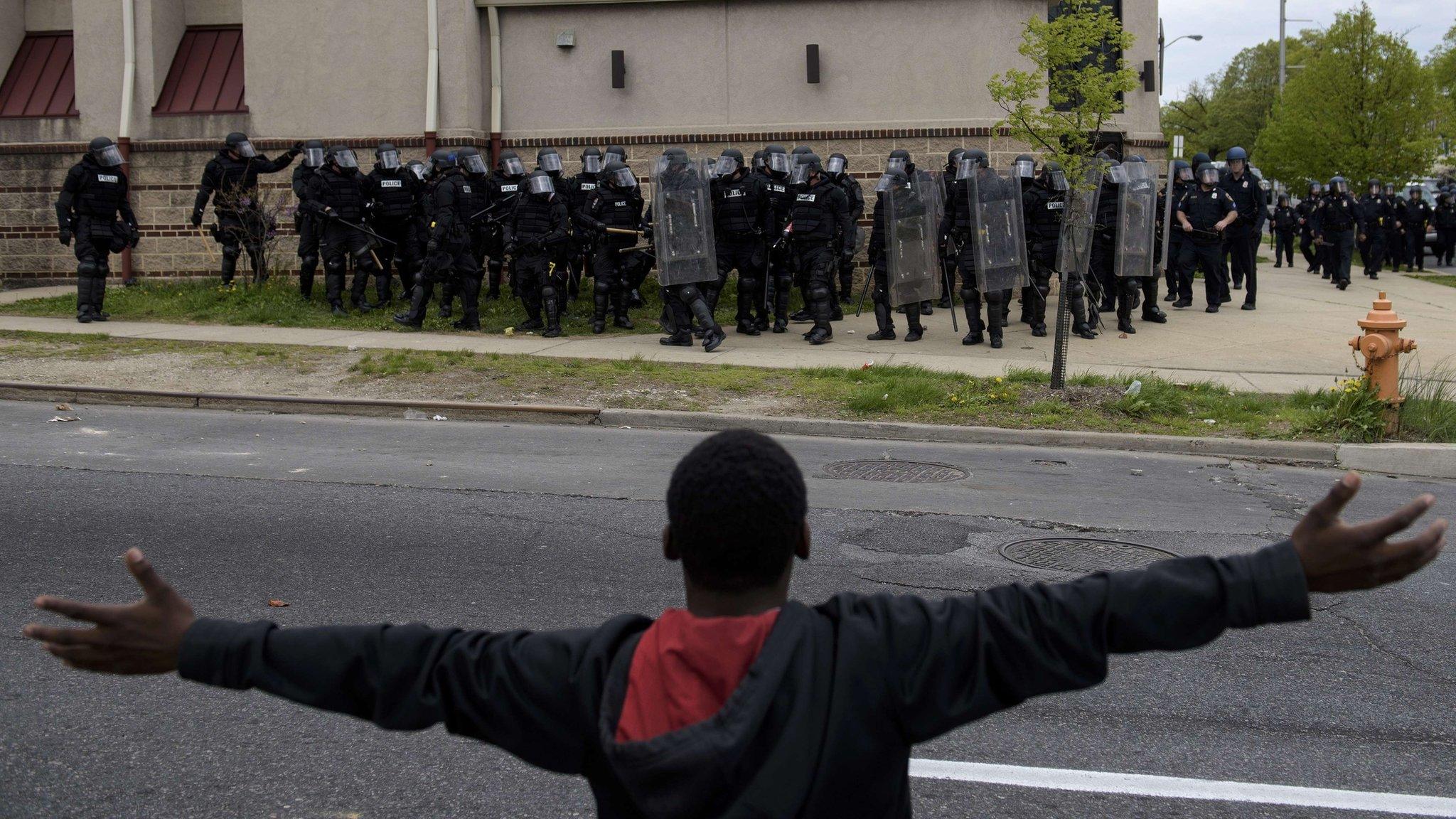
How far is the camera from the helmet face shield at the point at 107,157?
16.0 meters

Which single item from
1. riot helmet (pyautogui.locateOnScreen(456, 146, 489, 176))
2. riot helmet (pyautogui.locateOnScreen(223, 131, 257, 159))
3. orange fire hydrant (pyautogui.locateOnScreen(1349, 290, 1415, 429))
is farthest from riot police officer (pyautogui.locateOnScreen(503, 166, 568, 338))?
orange fire hydrant (pyautogui.locateOnScreen(1349, 290, 1415, 429))

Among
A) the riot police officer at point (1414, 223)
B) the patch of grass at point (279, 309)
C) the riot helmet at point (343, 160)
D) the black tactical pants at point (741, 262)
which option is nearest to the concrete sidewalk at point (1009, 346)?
the patch of grass at point (279, 309)

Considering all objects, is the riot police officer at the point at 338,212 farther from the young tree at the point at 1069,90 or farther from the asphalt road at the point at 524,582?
the young tree at the point at 1069,90

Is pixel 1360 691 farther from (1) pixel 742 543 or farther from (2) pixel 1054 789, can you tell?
(1) pixel 742 543

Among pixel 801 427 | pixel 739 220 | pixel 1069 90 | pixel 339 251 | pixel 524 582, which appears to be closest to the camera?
pixel 524 582

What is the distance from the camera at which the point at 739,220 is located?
15.3m

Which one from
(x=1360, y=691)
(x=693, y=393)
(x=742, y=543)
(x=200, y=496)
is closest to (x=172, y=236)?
(x=693, y=393)

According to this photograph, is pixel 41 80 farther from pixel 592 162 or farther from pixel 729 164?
pixel 729 164

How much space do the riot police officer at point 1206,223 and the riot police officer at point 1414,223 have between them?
1311 centimetres

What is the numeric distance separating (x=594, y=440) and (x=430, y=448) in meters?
1.31

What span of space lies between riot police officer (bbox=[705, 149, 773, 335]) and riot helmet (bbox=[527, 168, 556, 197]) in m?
1.85

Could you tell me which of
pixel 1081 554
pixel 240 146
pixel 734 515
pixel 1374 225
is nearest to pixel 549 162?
pixel 240 146

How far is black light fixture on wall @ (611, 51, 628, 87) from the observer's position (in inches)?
778

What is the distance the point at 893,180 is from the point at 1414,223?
19224 millimetres
